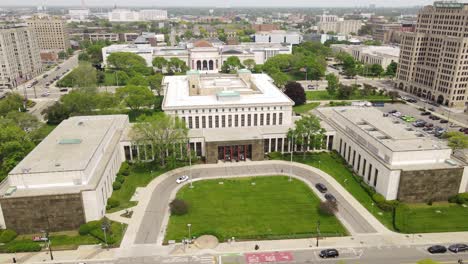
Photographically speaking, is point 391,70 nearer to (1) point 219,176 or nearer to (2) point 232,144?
(2) point 232,144

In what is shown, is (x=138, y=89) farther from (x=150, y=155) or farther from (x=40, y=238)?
(x=40, y=238)

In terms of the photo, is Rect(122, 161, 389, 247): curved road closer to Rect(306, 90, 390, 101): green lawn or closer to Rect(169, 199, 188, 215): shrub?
Rect(169, 199, 188, 215): shrub

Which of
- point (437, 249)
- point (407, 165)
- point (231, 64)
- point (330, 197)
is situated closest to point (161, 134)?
point (330, 197)

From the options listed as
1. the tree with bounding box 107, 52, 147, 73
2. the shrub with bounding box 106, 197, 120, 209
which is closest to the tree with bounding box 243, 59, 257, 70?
the tree with bounding box 107, 52, 147, 73

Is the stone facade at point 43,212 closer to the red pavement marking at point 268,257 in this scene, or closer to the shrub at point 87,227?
the shrub at point 87,227

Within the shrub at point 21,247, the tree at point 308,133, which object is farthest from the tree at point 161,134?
the shrub at point 21,247
